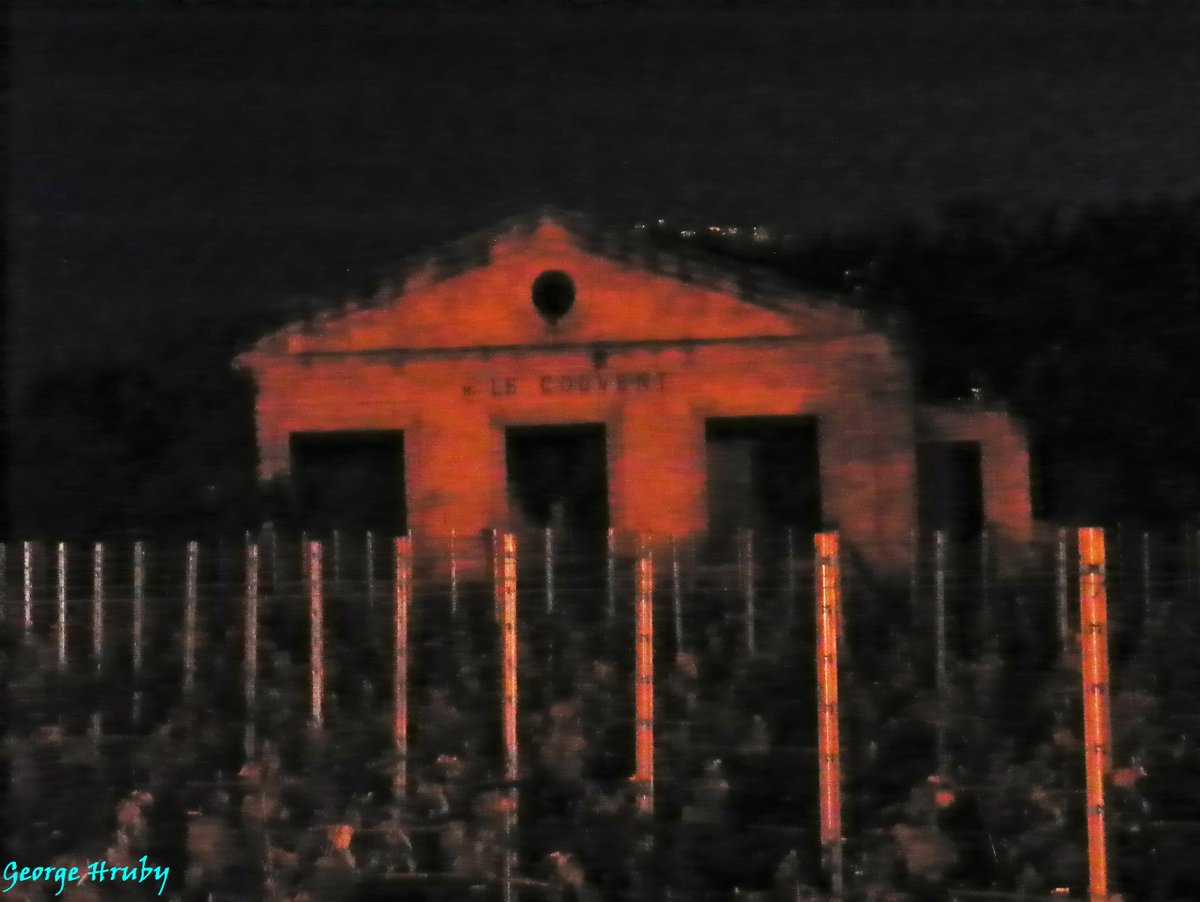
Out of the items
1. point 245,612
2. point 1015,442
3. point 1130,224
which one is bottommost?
point 245,612

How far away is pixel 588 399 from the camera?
15.9 meters

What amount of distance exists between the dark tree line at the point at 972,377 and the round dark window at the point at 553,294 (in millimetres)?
1768

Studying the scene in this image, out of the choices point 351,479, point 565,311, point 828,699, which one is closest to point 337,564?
point 828,699

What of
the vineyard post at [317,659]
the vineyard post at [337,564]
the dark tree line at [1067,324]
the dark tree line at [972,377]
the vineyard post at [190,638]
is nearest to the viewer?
the vineyard post at [317,659]

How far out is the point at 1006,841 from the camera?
6.23 metres

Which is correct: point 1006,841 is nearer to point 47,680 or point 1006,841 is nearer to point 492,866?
point 492,866

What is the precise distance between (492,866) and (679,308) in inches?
402

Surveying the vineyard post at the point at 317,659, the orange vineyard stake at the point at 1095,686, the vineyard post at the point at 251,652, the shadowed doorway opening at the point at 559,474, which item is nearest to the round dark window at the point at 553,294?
the shadowed doorway opening at the point at 559,474

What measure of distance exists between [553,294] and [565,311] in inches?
9.7

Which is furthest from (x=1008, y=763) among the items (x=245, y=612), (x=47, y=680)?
(x=47, y=680)

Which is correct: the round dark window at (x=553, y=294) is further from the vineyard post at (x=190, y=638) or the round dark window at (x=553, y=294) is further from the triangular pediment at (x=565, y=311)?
the vineyard post at (x=190, y=638)

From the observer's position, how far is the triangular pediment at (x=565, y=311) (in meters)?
15.9

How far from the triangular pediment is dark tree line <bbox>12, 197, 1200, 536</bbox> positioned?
62 cm

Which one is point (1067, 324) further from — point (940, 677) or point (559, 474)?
point (940, 677)
